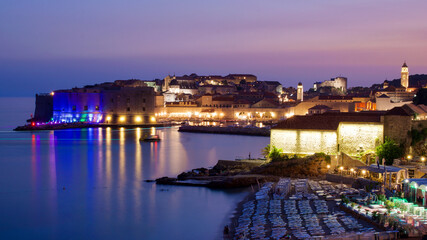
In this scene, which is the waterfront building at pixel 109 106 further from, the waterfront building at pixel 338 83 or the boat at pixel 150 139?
the waterfront building at pixel 338 83

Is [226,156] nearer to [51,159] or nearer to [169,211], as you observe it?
[51,159]

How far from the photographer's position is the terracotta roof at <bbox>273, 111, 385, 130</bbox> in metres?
15.1

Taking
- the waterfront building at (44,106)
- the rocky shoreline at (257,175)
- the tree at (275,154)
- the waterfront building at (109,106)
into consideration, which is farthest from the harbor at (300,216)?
the waterfront building at (44,106)

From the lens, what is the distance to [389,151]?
14.1m

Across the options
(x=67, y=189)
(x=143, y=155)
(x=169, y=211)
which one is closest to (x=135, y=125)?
(x=143, y=155)

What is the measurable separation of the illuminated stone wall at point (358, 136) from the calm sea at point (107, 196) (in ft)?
12.5

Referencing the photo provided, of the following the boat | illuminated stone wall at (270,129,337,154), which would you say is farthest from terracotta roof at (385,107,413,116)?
the boat

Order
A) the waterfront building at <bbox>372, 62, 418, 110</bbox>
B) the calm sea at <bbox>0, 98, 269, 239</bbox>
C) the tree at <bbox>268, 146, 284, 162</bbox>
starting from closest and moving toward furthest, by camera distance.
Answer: the calm sea at <bbox>0, 98, 269, 239</bbox>
the tree at <bbox>268, 146, 284, 162</bbox>
the waterfront building at <bbox>372, 62, 418, 110</bbox>

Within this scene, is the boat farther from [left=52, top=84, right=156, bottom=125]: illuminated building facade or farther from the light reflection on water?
[left=52, top=84, right=156, bottom=125]: illuminated building facade

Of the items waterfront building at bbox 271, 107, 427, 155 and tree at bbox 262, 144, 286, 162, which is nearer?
waterfront building at bbox 271, 107, 427, 155

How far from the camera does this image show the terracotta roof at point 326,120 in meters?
15.1

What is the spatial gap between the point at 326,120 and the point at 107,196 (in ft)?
21.8

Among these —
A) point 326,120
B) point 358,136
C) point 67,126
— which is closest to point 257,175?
point 326,120

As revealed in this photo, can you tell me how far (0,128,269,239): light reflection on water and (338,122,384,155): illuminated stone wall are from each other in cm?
390
